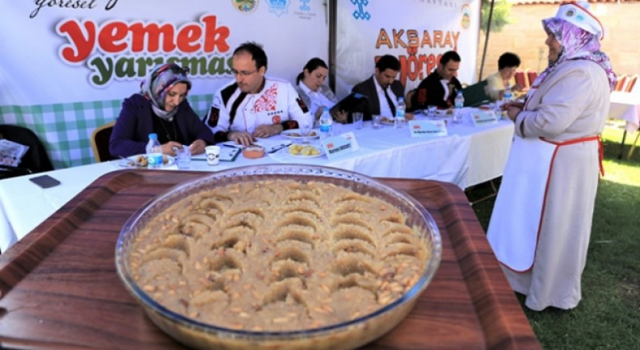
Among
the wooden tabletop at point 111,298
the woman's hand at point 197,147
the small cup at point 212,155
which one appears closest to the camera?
the wooden tabletop at point 111,298

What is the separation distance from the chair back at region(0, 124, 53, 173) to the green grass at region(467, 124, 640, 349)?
13.1 feet

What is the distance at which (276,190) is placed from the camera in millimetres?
1177

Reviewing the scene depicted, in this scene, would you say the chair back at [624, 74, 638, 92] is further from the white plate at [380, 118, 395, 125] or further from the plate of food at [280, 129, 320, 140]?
the plate of food at [280, 129, 320, 140]

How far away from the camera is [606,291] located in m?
3.16

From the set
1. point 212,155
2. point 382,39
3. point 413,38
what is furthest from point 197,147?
point 413,38

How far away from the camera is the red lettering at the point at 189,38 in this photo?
4.23 meters

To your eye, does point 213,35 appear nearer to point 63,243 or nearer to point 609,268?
point 63,243

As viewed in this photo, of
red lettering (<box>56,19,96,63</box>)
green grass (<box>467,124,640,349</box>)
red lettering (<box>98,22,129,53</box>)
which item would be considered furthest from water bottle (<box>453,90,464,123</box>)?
red lettering (<box>56,19,96,63</box>)

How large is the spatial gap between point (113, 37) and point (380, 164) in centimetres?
268

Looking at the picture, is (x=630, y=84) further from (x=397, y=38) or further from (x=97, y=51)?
(x=97, y=51)

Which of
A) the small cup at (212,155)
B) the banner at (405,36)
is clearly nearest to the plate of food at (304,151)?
the small cup at (212,155)

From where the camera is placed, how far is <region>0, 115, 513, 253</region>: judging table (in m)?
2.09

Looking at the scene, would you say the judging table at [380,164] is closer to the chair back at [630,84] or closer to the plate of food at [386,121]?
the plate of food at [386,121]

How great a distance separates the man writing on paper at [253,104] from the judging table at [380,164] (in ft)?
1.40
